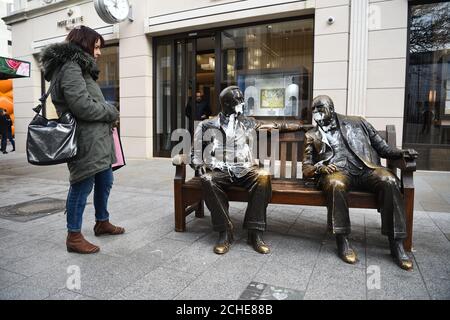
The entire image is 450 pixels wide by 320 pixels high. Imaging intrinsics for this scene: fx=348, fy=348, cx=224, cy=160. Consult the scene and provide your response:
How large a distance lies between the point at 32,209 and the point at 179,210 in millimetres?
2403

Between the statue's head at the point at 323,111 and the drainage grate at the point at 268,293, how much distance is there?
174 centimetres

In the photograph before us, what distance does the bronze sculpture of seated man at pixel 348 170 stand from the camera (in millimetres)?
2928

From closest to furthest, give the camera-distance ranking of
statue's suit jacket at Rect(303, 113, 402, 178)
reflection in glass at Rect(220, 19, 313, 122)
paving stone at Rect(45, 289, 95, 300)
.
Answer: paving stone at Rect(45, 289, 95, 300), statue's suit jacket at Rect(303, 113, 402, 178), reflection in glass at Rect(220, 19, 313, 122)

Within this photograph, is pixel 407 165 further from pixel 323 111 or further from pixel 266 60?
pixel 266 60

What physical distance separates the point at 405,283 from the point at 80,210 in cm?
274

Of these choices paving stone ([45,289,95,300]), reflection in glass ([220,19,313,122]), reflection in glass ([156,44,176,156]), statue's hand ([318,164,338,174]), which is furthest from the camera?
reflection in glass ([156,44,176,156])

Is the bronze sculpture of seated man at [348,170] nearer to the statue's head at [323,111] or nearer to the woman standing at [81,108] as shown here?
the statue's head at [323,111]

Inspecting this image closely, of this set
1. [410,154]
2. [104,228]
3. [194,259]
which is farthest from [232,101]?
[104,228]

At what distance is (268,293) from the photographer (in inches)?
95.4

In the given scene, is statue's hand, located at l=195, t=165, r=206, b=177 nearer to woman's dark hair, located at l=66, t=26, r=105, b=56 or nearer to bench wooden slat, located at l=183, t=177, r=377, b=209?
bench wooden slat, located at l=183, t=177, r=377, b=209

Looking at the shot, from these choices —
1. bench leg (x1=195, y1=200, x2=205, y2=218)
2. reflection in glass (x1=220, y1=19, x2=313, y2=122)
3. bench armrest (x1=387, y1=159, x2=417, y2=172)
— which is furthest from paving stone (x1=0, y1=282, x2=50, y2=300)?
reflection in glass (x1=220, y1=19, x2=313, y2=122)

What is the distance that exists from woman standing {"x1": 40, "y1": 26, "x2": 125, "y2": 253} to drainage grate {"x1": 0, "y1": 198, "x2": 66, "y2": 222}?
1626mm

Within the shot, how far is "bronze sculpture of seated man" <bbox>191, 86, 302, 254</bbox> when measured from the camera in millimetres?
3246
